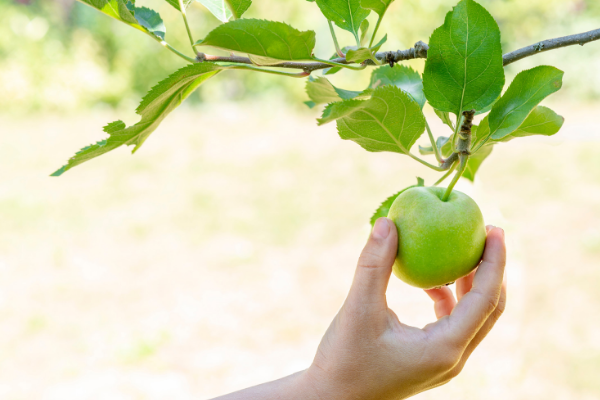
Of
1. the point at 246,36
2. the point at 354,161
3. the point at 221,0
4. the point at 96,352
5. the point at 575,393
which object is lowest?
the point at 575,393

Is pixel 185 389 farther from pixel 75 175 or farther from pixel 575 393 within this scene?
pixel 75 175

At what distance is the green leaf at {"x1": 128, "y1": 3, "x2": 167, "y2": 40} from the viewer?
1.87 feet

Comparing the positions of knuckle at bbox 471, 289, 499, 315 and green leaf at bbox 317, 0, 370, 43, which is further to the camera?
knuckle at bbox 471, 289, 499, 315

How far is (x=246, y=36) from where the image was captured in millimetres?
433

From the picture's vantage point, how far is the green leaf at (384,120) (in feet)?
1.63

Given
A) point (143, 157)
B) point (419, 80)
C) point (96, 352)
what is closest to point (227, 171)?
point (143, 157)

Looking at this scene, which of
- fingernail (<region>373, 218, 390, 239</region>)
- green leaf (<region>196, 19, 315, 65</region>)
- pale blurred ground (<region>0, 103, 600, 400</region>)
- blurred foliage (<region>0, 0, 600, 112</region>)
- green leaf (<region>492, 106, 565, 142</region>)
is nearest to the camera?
green leaf (<region>196, 19, 315, 65</region>)

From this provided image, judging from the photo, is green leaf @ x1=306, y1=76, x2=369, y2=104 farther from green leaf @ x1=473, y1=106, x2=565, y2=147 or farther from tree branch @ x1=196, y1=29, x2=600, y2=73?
green leaf @ x1=473, y1=106, x2=565, y2=147

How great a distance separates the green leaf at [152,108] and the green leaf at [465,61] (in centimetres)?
21

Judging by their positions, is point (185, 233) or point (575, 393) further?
point (185, 233)

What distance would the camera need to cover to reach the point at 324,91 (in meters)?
0.65

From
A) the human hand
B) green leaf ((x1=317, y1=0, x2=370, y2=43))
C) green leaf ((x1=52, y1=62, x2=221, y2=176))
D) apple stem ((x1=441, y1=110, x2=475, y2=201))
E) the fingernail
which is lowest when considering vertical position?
the human hand

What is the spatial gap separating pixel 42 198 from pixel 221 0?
3.73 m

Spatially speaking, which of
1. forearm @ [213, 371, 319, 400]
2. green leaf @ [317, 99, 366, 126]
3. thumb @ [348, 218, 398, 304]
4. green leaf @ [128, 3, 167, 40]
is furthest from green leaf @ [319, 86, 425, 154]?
Answer: forearm @ [213, 371, 319, 400]
